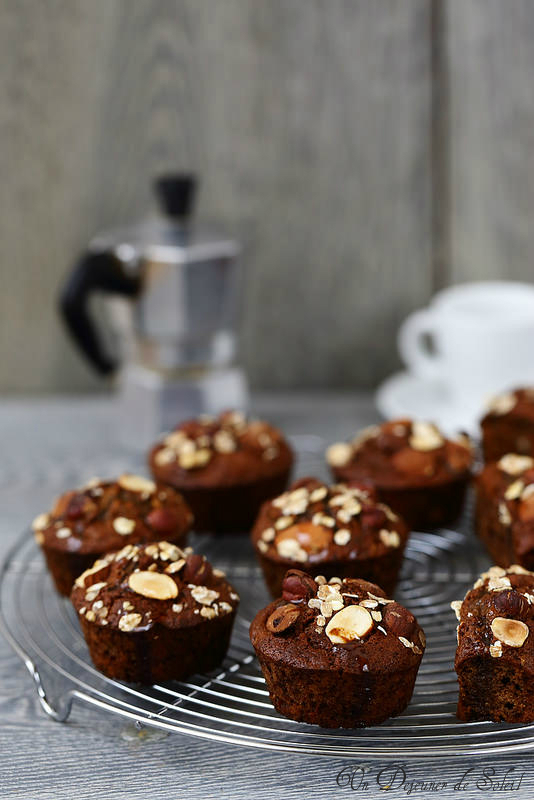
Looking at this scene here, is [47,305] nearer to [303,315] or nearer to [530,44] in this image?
[303,315]

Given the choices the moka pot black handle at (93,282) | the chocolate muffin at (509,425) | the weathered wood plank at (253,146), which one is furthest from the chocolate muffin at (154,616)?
the weathered wood plank at (253,146)

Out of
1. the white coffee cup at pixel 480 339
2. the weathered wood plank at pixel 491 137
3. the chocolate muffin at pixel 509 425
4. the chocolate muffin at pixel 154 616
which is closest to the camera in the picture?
the chocolate muffin at pixel 154 616

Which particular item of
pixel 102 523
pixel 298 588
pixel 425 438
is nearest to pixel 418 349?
pixel 425 438

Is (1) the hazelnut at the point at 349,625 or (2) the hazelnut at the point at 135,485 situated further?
(2) the hazelnut at the point at 135,485

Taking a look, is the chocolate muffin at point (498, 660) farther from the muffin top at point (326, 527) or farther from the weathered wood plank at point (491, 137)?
the weathered wood plank at point (491, 137)

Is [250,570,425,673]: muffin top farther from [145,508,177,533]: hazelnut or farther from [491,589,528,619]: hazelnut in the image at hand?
[145,508,177,533]: hazelnut

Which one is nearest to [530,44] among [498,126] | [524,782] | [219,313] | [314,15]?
[498,126]

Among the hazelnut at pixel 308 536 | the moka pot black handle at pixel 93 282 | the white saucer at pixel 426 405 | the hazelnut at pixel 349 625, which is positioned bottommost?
the white saucer at pixel 426 405
